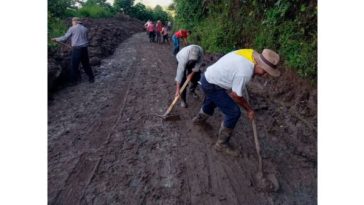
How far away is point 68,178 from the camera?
404cm

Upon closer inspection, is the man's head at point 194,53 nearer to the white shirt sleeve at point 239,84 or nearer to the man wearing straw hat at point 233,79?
the man wearing straw hat at point 233,79

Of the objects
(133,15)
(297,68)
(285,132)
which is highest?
(297,68)

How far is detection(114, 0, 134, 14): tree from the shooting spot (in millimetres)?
29919

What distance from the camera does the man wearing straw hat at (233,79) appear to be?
13.5 ft

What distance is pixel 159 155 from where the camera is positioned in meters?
4.69

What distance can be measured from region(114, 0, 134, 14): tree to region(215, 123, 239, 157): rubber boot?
2666cm

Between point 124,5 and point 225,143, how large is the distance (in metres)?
28.3

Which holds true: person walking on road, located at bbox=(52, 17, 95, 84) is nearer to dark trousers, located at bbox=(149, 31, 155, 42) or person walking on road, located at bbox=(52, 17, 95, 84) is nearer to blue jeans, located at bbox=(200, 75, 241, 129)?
blue jeans, located at bbox=(200, 75, 241, 129)

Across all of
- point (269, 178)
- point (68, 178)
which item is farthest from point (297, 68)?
point (68, 178)

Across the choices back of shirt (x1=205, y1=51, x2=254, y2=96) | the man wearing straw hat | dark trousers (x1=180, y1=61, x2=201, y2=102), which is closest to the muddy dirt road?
dark trousers (x1=180, y1=61, x2=201, y2=102)

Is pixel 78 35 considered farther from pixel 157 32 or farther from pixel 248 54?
pixel 157 32

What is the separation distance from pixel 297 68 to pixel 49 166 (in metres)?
4.76

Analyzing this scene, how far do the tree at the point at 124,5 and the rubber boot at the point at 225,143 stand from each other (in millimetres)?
26655

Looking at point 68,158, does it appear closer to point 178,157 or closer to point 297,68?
point 178,157
